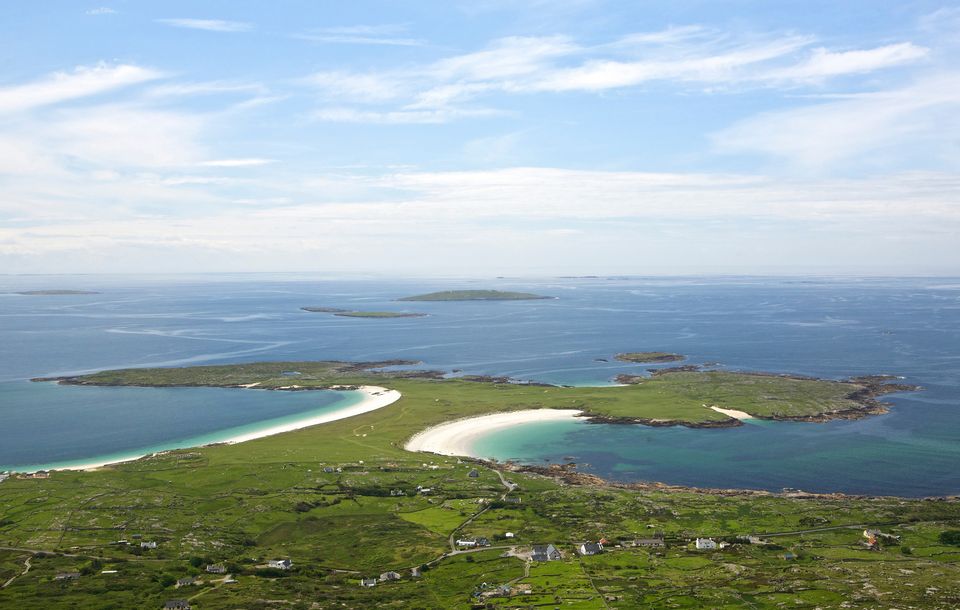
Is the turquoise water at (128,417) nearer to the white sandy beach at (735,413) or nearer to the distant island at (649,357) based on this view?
the white sandy beach at (735,413)

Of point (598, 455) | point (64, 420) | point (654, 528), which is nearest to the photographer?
point (654, 528)

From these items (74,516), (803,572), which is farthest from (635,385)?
(74,516)

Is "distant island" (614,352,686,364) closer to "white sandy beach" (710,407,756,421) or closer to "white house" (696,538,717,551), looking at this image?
"white sandy beach" (710,407,756,421)

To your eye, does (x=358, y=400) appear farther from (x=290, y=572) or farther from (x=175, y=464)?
(x=290, y=572)

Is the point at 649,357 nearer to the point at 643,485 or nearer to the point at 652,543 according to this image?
the point at 643,485

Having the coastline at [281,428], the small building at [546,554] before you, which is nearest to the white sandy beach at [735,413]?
the coastline at [281,428]
